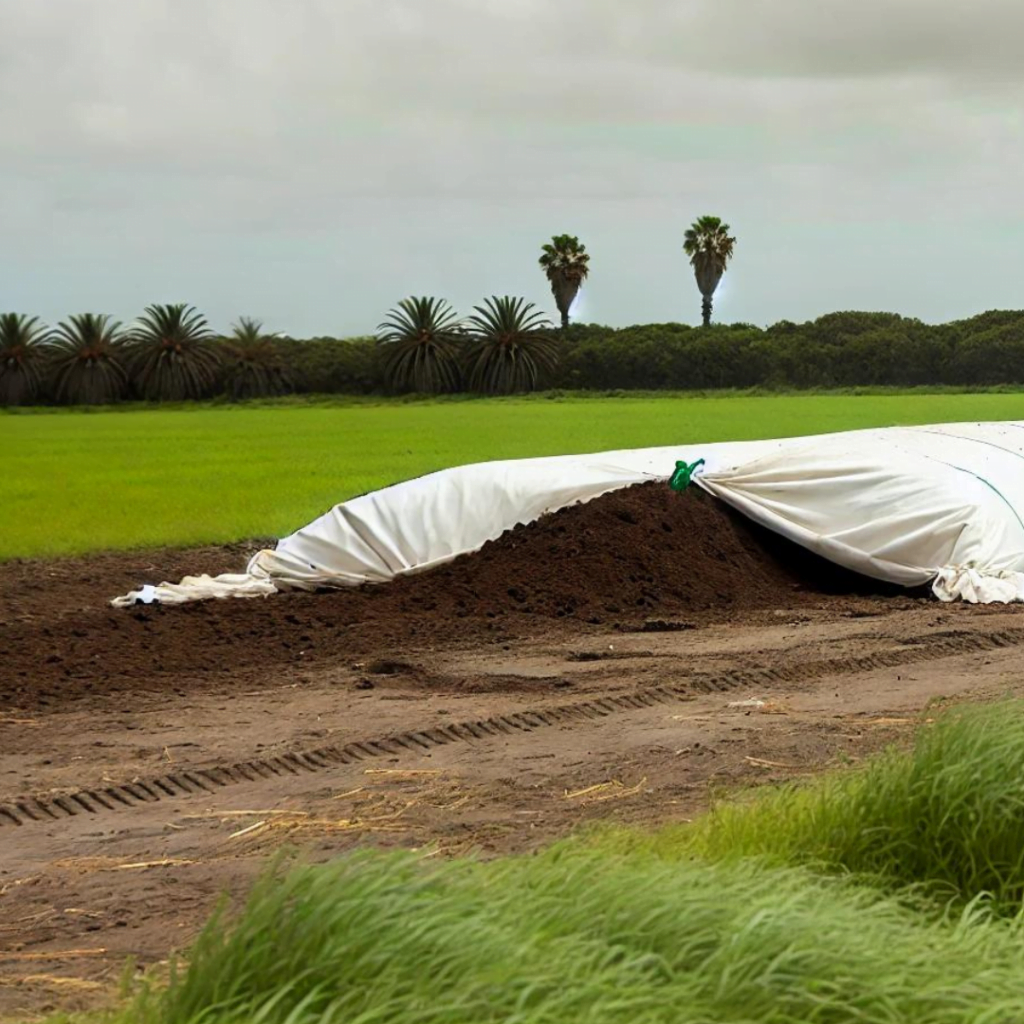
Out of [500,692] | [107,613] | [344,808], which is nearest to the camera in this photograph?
[344,808]

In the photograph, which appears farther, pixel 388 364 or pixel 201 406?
pixel 388 364

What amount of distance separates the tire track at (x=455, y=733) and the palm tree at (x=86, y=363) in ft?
189

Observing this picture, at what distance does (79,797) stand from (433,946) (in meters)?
3.78

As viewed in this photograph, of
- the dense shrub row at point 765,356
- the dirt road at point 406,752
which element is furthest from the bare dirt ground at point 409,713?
the dense shrub row at point 765,356

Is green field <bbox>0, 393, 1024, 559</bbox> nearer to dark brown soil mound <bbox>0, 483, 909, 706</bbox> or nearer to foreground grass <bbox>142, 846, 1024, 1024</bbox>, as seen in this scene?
dark brown soil mound <bbox>0, 483, 909, 706</bbox>

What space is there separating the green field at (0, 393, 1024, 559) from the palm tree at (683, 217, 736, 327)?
30.6 meters

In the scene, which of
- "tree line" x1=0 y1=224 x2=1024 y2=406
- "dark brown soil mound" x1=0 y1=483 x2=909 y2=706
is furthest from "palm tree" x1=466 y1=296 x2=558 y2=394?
"dark brown soil mound" x1=0 y1=483 x2=909 y2=706

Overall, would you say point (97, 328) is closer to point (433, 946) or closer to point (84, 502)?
point (84, 502)

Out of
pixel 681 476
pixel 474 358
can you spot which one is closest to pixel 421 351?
pixel 474 358

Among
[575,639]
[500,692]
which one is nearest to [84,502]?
[575,639]

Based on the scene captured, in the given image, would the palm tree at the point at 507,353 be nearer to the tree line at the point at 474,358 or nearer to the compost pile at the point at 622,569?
the tree line at the point at 474,358

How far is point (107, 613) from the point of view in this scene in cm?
1130

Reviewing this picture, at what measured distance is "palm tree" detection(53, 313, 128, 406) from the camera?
6397cm

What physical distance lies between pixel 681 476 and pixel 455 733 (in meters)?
5.83
